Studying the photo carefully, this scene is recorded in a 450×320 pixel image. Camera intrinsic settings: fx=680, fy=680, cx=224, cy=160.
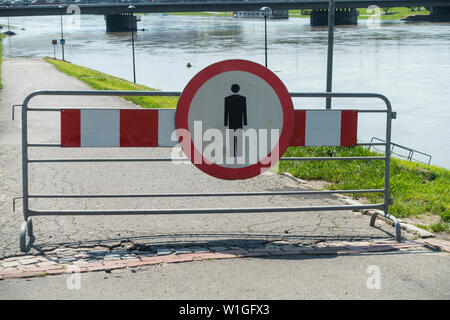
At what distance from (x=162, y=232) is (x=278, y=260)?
120cm

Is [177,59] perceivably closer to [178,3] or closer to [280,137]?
[178,3]

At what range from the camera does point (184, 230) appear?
5.64 m

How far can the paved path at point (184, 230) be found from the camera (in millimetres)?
4328

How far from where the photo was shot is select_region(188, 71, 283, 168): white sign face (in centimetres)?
537

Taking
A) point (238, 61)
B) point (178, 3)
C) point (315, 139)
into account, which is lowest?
point (315, 139)

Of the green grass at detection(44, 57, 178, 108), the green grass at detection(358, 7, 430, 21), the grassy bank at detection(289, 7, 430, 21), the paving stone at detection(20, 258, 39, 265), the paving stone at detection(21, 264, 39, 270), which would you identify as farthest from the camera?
the grassy bank at detection(289, 7, 430, 21)

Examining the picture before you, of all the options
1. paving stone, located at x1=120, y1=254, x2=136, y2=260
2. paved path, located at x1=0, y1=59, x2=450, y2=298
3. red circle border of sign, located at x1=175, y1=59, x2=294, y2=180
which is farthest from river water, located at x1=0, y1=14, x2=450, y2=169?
paving stone, located at x1=120, y1=254, x2=136, y2=260

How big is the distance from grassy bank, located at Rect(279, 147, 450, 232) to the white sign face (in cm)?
171

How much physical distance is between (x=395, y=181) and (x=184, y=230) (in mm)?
3520

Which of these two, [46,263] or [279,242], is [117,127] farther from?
[279,242]

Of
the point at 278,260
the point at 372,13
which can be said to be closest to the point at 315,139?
the point at 278,260

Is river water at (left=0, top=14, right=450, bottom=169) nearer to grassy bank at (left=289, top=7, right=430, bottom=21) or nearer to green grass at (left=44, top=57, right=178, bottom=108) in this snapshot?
green grass at (left=44, top=57, right=178, bottom=108)

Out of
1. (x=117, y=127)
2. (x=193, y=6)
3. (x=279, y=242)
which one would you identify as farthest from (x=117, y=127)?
(x=193, y=6)
